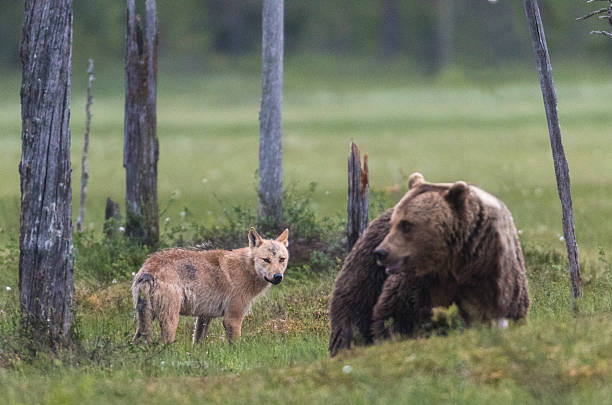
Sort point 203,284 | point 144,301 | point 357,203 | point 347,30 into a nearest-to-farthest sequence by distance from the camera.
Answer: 1. point 144,301
2. point 203,284
3. point 357,203
4. point 347,30

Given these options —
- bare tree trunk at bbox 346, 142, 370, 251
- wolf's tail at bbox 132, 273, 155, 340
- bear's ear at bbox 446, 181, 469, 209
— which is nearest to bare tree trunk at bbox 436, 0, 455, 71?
bare tree trunk at bbox 346, 142, 370, 251

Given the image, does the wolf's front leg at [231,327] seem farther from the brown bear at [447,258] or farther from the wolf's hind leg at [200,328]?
the brown bear at [447,258]

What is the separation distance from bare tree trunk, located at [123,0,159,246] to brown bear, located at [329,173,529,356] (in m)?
7.32

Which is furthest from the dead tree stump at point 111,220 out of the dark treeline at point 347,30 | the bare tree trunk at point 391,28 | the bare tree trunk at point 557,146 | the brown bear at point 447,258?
the bare tree trunk at point 391,28

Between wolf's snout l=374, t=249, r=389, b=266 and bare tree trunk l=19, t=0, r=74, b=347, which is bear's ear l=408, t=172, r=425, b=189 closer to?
wolf's snout l=374, t=249, r=389, b=266

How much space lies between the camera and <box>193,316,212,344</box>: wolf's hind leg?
10445 mm

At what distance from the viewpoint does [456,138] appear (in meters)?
39.3

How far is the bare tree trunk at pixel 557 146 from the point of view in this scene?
9.88 m

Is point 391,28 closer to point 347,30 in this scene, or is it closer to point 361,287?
point 347,30

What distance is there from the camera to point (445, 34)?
7269 centimetres

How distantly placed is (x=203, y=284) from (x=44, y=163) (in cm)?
232

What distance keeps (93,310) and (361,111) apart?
41.8 m

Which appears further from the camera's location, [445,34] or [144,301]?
[445,34]

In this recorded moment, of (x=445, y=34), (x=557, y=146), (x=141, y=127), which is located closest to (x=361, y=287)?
(x=557, y=146)
